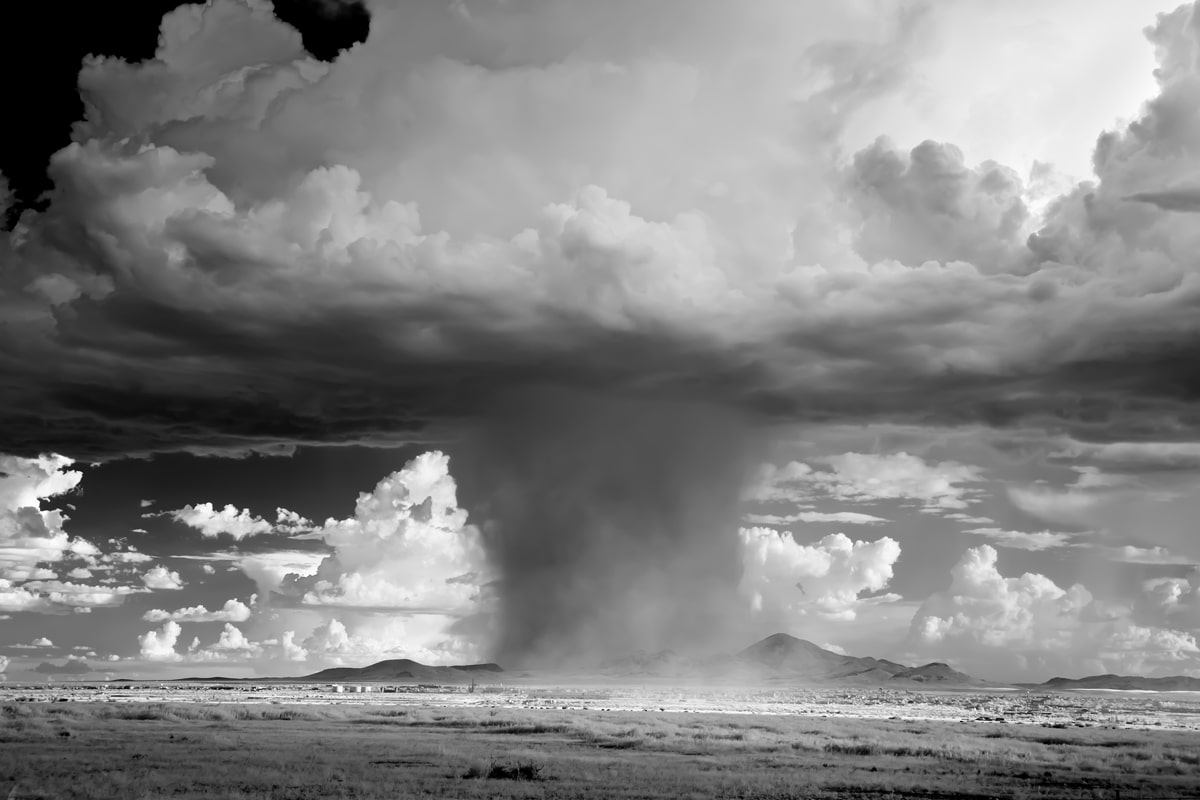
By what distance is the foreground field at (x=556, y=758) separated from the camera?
43906 mm

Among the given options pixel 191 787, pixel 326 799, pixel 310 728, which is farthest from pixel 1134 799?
pixel 310 728

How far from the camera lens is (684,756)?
59.5 m

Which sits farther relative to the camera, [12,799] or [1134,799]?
[1134,799]

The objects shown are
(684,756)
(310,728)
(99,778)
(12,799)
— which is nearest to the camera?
(12,799)

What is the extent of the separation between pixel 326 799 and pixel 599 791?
37.0ft

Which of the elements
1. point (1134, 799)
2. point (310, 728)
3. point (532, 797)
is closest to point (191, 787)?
point (532, 797)

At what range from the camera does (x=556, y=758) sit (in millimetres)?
56188

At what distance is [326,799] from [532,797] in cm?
815

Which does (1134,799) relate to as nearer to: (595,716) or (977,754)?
(977,754)

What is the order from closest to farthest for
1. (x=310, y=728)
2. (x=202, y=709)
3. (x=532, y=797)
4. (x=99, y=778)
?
(x=532, y=797) → (x=99, y=778) → (x=310, y=728) → (x=202, y=709)

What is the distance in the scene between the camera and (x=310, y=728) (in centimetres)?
7688

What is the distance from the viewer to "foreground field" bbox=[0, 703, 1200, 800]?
43906 mm

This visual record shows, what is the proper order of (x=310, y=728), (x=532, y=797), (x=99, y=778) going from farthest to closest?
(x=310, y=728)
(x=99, y=778)
(x=532, y=797)

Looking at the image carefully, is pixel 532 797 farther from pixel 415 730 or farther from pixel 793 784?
pixel 415 730
